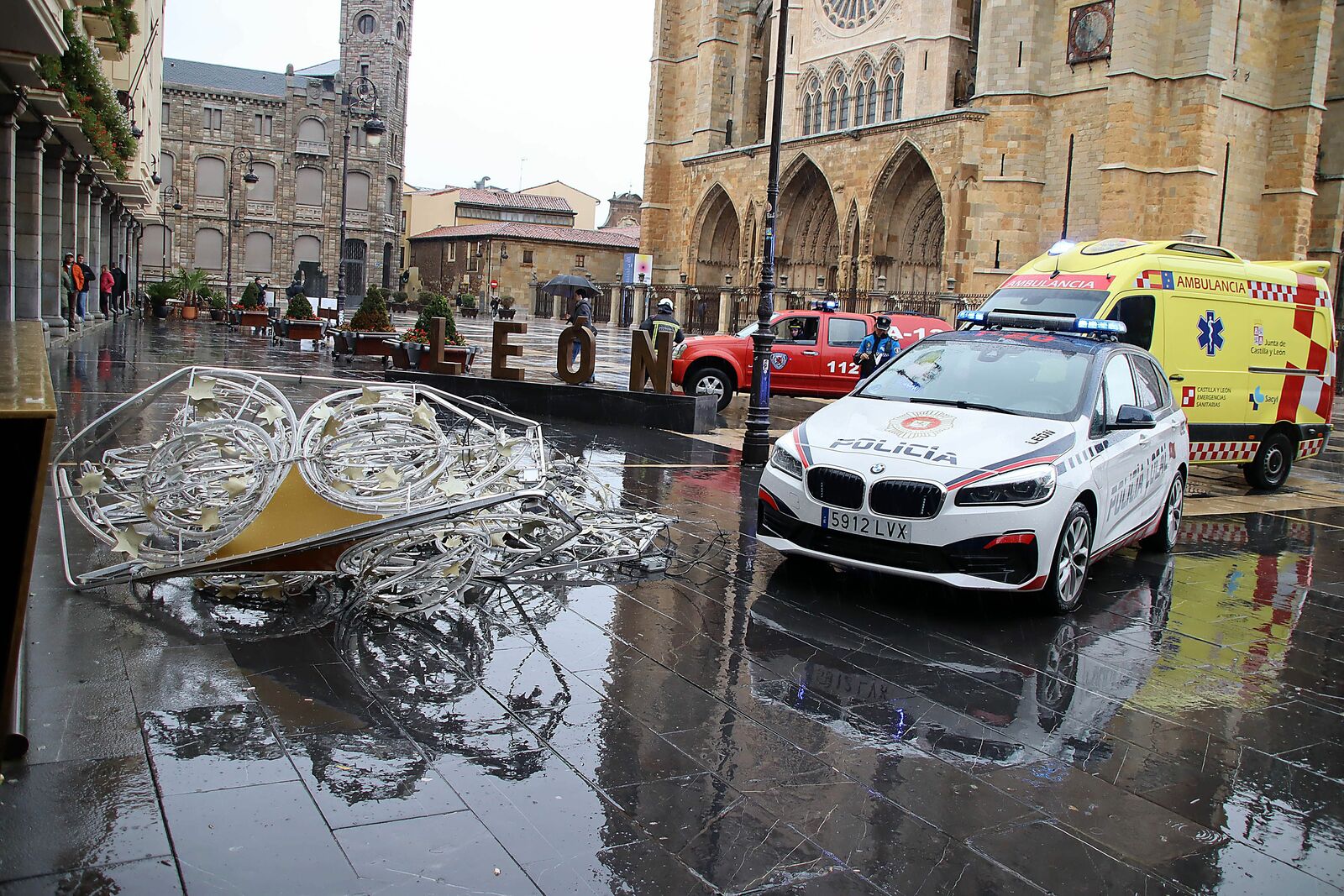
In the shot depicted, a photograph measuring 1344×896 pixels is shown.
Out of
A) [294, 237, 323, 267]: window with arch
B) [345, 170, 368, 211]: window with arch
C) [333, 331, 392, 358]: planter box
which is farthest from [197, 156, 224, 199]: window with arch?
[333, 331, 392, 358]: planter box

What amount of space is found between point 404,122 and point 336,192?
9718 mm

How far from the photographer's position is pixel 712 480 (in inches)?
455

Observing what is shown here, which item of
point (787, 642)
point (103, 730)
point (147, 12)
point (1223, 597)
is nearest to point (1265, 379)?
point (1223, 597)

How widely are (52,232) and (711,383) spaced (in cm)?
1514

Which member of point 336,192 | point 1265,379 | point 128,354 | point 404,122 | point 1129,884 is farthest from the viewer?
point 404,122

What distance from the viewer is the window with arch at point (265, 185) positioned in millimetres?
71938

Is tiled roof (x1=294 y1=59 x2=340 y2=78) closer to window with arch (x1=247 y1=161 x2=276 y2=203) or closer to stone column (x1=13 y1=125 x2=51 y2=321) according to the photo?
window with arch (x1=247 y1=161 x2=276 y2=203)

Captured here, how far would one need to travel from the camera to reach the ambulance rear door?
40.5 ft

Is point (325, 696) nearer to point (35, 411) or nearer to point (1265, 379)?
point (35, 411)

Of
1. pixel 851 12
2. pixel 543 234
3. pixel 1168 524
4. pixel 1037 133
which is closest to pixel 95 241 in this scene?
pixel 851 12

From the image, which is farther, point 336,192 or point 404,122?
point 404,122

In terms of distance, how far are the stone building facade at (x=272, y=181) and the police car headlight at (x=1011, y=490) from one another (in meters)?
67.5

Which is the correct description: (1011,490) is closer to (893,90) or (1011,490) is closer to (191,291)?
(893,90)

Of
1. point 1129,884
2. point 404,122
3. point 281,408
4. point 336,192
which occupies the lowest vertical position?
point 1129,884
